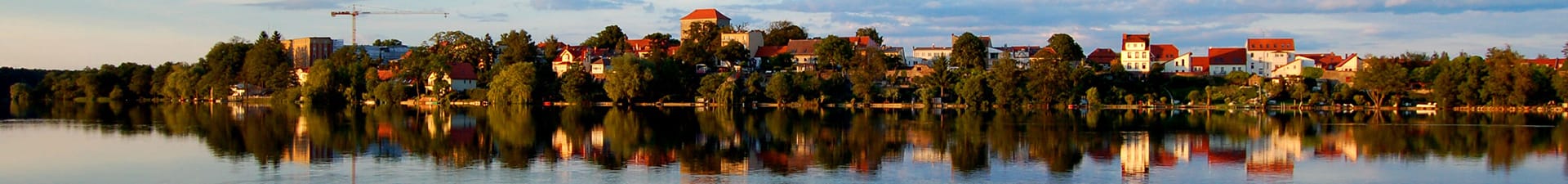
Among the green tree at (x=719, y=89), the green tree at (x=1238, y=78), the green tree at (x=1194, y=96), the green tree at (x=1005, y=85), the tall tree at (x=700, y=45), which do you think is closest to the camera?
the green tree at (x=1005, y=85)

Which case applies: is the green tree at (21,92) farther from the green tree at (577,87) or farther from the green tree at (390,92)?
the green tree at (577,87)

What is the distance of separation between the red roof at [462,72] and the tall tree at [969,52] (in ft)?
78.8

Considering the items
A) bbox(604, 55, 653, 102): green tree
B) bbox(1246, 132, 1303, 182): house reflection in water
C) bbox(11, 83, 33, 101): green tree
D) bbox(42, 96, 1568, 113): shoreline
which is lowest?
bbox(1246, 132, 1303, 182): house reflection in water

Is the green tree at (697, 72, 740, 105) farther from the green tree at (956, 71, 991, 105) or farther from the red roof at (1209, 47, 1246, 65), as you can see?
the red roof at (1209, 47, 1246, 65)

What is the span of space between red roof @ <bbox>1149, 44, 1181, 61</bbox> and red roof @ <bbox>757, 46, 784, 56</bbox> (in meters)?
20.1

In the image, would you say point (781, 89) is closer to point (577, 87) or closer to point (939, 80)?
point (939, 80)

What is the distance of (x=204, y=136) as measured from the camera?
3553 centimetres

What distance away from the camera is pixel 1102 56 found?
8412 centimetres

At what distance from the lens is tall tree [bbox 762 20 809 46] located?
9656 cm

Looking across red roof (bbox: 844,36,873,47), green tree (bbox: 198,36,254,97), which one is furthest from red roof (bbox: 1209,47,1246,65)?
green tree (bbox: 198,36,254,97)

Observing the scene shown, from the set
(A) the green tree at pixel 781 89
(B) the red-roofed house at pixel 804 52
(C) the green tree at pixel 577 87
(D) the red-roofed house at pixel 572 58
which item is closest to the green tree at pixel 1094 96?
(A) the green tree at pixel 781 89

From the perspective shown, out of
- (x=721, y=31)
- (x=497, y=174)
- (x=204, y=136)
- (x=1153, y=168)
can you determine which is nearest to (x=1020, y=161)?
(x=1153, y=168)

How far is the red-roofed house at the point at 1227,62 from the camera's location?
78.0 m

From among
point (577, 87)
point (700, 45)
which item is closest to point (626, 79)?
point (577, 87)
